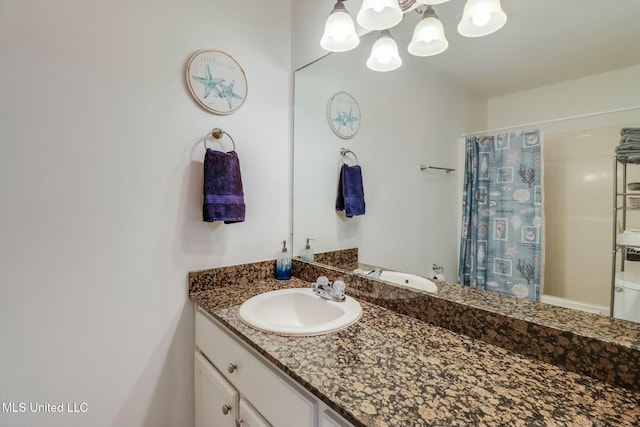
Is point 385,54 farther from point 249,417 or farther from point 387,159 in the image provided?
point 249,417

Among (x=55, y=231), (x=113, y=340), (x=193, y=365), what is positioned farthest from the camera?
(x=193, y=365)

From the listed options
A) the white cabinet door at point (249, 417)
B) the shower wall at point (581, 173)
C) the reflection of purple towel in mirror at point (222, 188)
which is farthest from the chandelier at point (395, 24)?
the white cabinet door at point (249, 417)

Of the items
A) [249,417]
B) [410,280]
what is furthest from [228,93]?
[249,417]

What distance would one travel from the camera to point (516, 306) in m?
0.84

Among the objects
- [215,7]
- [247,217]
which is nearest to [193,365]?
[247,217]

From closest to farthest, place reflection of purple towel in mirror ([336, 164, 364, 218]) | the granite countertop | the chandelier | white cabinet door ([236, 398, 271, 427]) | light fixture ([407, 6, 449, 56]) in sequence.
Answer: the granite countertop, white cabinet door ([236, 398, 271, 427]), the chandelier, light fixture ([407, 6, 449, 56]), reflection of purple towel in mirror ([336, 164, 364, 218])

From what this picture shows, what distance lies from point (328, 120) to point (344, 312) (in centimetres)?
95

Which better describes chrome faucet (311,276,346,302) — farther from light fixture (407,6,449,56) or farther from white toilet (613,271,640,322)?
light fixture (407,6,449,56)

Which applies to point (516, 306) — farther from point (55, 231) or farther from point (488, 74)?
point (55, 231)

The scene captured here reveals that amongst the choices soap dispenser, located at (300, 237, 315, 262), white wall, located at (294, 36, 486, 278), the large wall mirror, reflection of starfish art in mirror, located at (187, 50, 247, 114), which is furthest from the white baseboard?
reflection of starfish art in mirror, located at (187, 50, 247, 114)

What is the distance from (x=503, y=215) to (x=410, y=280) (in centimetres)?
41

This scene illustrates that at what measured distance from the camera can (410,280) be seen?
1123mm

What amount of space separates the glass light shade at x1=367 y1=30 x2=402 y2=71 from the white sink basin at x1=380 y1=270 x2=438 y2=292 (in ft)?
2.83

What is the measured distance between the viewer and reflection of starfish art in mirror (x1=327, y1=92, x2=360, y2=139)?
139 centimetres
